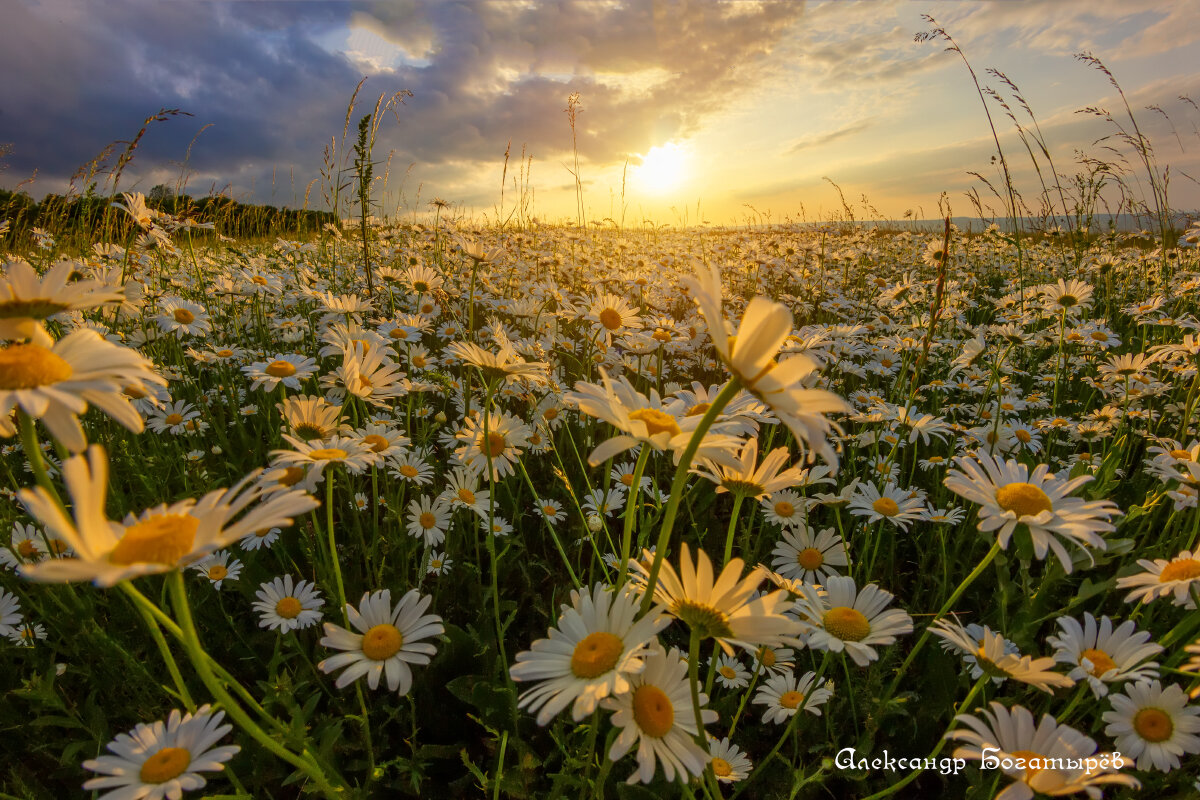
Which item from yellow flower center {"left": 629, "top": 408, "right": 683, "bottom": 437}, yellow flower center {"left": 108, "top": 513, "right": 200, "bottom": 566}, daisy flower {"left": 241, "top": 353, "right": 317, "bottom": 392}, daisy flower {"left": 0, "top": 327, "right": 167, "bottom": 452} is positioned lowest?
yellow flower center {"left": 108, "top": 513, "right": 200, "bottom": 566}

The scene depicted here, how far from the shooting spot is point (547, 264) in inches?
254

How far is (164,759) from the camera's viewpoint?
0.98 meters

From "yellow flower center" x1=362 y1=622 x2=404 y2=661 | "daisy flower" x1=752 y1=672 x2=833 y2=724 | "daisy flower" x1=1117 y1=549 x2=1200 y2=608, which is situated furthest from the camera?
"daisy flower" x1=752 y1=672 x2=833 y2=724

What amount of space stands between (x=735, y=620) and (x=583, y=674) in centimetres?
25

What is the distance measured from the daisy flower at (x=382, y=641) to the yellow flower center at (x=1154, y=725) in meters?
1.58

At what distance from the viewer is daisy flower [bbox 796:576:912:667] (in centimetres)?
123

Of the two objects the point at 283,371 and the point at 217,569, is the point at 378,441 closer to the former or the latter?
the point at 283,371

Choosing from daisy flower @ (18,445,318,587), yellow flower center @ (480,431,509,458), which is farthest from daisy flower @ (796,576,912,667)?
yellow flower center @ (480,431,509,458)

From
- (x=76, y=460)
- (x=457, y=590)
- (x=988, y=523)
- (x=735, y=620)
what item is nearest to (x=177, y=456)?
(x=457, y=590)

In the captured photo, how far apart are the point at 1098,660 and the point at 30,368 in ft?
7.05

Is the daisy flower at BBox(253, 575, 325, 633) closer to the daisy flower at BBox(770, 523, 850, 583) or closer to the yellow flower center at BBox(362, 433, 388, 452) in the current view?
the yellow flower center at BBox(362, 433, 388, 452)

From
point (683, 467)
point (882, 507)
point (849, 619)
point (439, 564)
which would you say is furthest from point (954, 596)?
point (439, 564)

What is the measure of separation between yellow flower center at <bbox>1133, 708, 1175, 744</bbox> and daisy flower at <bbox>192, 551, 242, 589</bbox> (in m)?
2.50

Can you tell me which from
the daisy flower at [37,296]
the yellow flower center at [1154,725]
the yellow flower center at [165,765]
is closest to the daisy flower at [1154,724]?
the yellow flower center at [1154,725]
